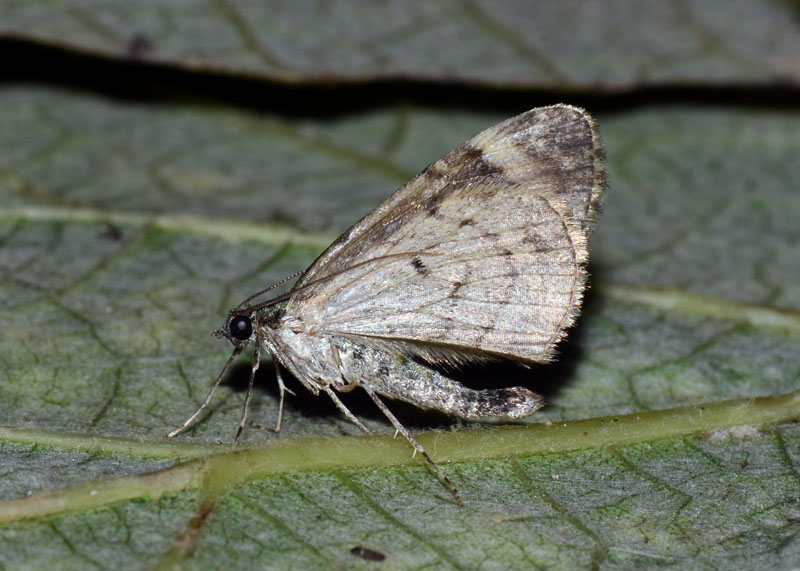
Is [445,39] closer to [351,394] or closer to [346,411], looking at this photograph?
[351,394]

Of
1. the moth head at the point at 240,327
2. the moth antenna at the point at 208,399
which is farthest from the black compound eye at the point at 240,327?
the moth antenna at the point at 208,399

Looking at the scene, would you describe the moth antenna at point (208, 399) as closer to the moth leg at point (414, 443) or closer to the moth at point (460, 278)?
the moth at point (460, 278)

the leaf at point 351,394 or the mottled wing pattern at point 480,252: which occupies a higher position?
the mottled wing pattern at point 480,252

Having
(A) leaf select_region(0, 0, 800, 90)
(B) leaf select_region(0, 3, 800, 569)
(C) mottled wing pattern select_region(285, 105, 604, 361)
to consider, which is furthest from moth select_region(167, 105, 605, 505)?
(A) leaf select_region(0, 0, 800, 90)

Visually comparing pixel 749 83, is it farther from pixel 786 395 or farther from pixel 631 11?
pixel 786 395

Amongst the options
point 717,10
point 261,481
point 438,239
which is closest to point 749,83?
point 717,10

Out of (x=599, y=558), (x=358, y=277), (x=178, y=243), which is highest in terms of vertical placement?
(x=358, y=277)
